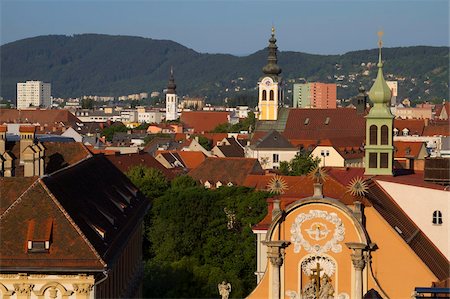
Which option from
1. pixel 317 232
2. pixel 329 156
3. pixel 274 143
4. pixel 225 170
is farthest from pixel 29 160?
pixel 274 143

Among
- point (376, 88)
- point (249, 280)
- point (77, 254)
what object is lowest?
point (249, 280)

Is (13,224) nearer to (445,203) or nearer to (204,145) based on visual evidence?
(445,203)

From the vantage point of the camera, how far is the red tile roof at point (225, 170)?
3728 inches

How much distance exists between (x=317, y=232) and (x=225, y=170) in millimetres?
59206

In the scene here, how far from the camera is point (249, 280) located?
57156mm

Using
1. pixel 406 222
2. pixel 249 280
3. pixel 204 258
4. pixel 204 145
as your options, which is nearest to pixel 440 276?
pixel 406 222

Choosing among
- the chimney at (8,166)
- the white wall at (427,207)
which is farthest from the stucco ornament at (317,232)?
the chimney at (8,166)

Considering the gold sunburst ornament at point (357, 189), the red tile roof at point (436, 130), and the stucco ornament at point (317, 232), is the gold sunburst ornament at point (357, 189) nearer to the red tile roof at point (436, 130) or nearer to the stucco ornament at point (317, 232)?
the stucco ornament at point (317, 232)

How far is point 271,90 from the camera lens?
161 metres

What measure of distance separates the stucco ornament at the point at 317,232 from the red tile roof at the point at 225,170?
54.4m

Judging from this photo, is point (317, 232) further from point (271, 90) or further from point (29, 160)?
point (271, 90)

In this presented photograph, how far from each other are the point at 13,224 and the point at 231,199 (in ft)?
121

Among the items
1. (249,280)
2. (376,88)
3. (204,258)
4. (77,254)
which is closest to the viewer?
(77,254)

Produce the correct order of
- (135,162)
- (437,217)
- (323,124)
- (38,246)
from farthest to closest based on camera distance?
(323,124)
(135,162)
(437,217)
(38,246)
